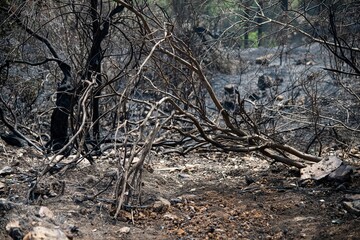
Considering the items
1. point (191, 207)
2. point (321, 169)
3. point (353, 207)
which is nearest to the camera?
point (353, 207)

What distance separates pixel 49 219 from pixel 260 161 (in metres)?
4.35

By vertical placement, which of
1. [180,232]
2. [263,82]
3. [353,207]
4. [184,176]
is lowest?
[180,232]

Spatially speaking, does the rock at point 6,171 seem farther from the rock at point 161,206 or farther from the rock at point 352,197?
the rock at point 352,197

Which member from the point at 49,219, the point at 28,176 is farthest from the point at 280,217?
the point at 28,176

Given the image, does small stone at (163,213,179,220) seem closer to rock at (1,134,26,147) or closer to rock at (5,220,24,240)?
rock at (5,220,24,240)

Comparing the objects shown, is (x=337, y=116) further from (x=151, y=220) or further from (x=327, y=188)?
(x=151, y=220)

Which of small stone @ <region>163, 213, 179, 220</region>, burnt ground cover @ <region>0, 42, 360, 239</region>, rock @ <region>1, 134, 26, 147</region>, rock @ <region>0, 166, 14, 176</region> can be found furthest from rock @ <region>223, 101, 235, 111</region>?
small stone @ <region>163, 213, 179, 220</region>

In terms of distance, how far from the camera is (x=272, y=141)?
5965 millimetres

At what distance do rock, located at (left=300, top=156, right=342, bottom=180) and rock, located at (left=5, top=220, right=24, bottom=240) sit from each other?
2767 millimetres

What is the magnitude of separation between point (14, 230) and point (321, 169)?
9.55 feet

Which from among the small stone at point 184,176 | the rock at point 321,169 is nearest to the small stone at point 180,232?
the rock at point 321,169

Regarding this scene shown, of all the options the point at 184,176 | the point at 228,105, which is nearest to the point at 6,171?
the point at 184,176

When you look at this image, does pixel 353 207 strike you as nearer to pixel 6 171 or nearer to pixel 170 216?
pixel 170 216

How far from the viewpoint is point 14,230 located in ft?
11.5
